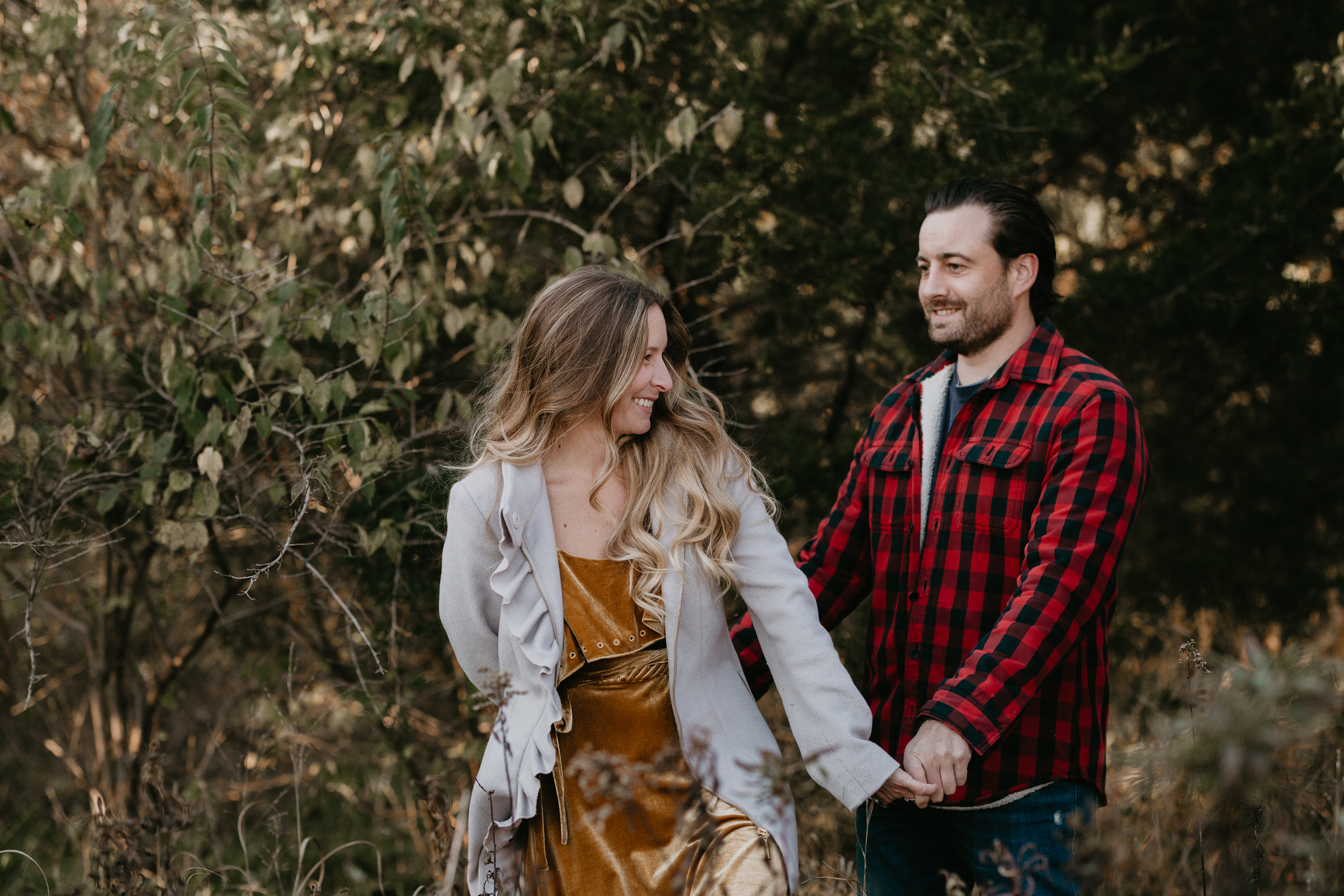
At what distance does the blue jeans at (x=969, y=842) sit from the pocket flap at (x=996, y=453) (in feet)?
2.32

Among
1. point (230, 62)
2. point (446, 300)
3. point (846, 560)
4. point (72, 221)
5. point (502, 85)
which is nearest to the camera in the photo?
point (846, 560)

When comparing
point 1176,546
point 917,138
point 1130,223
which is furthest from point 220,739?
point 1130,223

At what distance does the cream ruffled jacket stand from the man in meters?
0.19

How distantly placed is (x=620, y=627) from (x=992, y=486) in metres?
0.89

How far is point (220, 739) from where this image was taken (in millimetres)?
4332

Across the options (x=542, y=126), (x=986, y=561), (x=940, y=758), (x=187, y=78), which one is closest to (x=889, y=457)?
(x=986, y=561)

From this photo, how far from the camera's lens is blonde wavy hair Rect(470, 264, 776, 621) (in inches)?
89.8

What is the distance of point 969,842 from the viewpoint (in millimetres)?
2307

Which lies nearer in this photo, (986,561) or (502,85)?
(986,561)

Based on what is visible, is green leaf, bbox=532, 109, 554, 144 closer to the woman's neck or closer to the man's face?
the woman's neck

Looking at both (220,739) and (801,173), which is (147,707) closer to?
(220,739)

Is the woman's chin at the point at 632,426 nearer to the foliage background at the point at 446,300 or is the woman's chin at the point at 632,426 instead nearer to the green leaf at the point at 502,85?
the foliage background at the point at 446,300

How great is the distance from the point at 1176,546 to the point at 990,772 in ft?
11.8

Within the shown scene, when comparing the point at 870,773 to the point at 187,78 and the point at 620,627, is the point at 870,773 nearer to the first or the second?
the point at 620,627
